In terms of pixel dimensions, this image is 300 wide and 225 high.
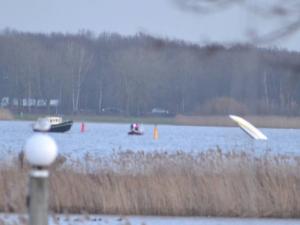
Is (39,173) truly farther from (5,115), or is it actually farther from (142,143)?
(5,115)

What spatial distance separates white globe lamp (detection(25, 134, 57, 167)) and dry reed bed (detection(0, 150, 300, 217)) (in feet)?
32.5

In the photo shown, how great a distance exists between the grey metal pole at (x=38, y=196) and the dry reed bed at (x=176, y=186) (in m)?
9.85

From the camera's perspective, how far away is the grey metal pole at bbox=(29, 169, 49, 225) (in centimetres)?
625

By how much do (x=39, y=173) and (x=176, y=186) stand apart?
36.1 feet

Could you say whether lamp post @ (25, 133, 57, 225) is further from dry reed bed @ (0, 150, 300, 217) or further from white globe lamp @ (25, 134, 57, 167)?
dry reed bed @ (0, 150, 300, 217)

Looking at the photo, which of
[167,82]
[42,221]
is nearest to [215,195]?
[42,221]

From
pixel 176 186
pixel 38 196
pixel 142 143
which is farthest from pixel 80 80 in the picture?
pixel 38 196

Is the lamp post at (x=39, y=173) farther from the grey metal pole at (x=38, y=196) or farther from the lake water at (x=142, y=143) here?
the lake water at (x=142, y=143)

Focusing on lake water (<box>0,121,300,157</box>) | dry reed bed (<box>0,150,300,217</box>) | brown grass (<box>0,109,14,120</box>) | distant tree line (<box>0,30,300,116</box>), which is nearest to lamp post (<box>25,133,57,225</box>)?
dry reed bed (<box>0,150,300,217</box>)

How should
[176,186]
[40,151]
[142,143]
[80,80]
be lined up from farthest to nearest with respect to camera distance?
[80,80] → [142,143] → [176,186] → [40,151]

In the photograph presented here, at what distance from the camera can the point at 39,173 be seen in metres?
6.24

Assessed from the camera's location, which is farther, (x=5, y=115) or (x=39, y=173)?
(x=5, y=115)

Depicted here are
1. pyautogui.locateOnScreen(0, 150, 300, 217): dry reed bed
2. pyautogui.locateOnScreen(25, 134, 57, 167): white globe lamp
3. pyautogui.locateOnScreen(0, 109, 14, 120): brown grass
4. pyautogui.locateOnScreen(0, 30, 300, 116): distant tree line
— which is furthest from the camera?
pyautogui.locateOnScreen(0, 109, 14, 120): brown grass

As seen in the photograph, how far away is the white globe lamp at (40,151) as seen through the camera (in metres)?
6.20
